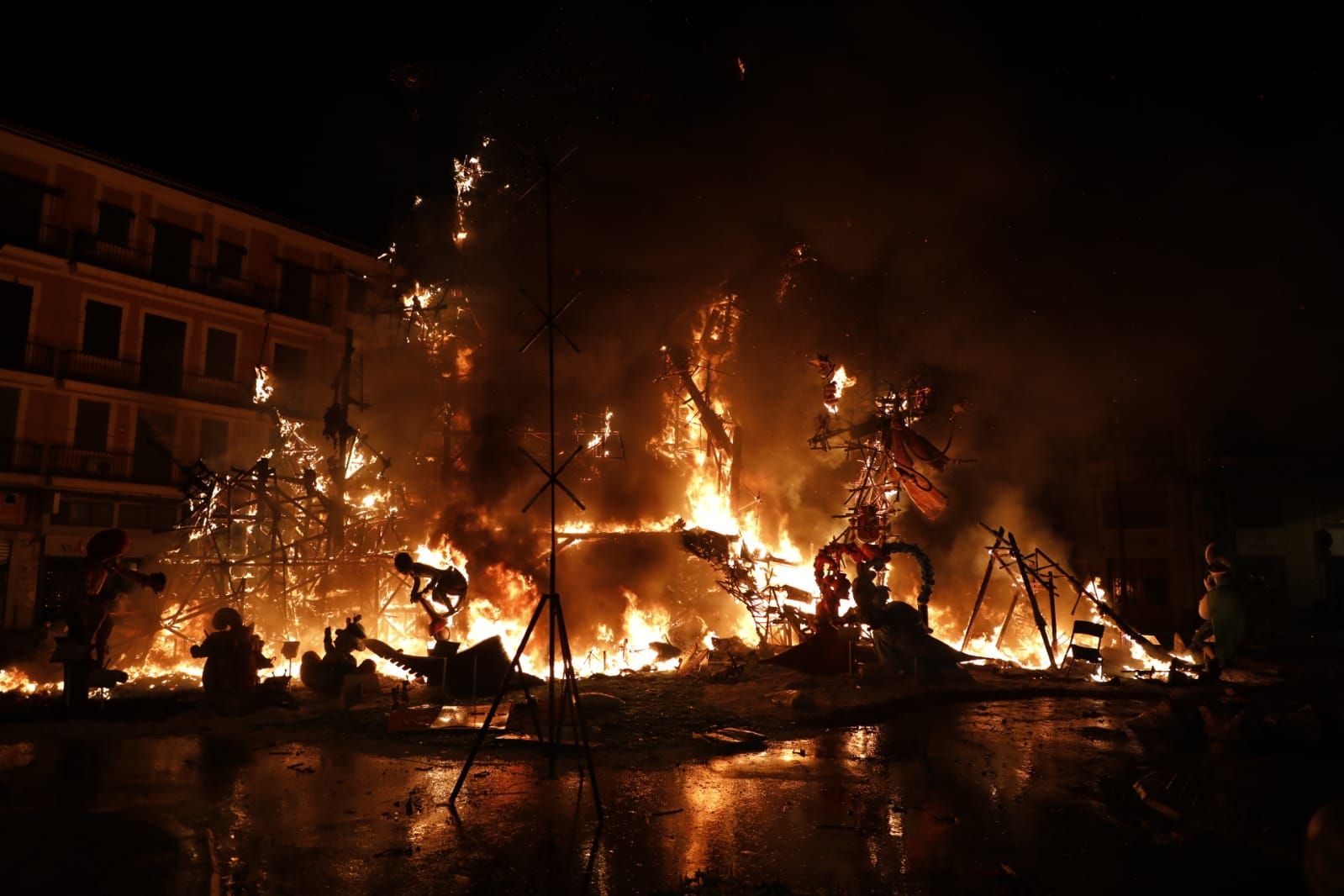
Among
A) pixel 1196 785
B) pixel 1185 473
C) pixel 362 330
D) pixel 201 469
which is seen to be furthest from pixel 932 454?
pixel 362 330

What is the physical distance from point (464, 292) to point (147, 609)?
34.3ft

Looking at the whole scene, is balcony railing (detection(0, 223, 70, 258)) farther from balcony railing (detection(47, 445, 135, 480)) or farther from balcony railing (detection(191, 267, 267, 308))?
balcony railing (detection(47, 445, 135, 480))

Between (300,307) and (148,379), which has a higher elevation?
(300,307)

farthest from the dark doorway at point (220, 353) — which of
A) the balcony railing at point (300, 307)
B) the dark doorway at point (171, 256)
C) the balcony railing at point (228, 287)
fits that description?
the dark doorway at point (171, 256)

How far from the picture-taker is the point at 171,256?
30656 millimetres

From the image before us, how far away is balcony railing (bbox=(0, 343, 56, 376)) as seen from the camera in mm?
26531

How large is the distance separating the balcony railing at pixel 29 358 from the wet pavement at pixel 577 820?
22746 millimetres

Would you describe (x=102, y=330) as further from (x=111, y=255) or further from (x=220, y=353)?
(x=220, y=353)

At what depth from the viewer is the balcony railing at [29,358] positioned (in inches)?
1045

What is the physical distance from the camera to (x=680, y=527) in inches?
742

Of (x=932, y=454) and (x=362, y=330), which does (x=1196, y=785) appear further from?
(x=362, y=330)

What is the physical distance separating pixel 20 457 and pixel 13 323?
4497mm

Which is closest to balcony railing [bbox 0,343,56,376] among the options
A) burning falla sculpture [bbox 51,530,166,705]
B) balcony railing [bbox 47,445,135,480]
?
balcony railing [bbox 47,445,135,480]

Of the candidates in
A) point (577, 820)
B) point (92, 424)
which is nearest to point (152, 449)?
point (92, 424)
